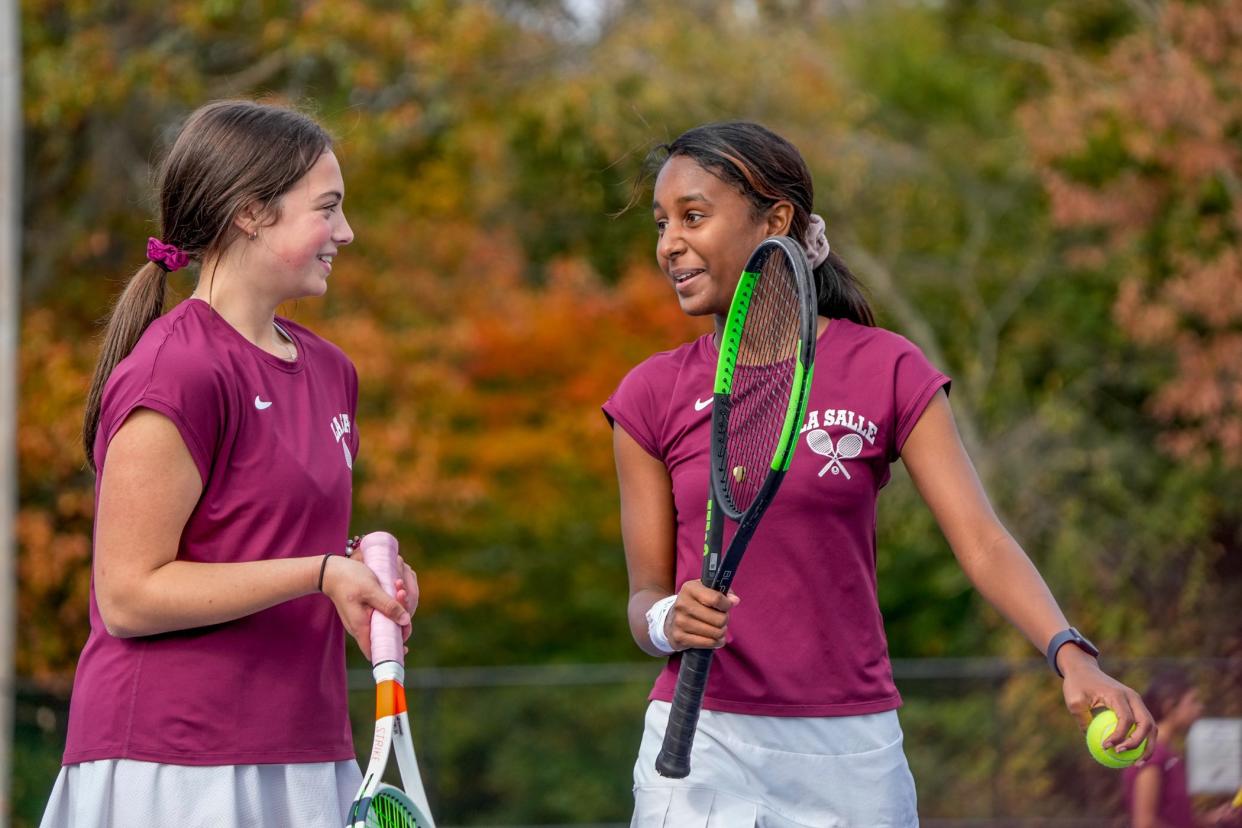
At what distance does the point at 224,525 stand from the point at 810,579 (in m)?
1.11

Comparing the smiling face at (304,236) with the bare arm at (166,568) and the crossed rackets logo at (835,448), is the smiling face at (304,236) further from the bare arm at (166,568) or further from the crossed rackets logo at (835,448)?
the crossed rackets logo at (835,448)

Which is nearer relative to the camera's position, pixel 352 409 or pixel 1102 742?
pixel 1102 742

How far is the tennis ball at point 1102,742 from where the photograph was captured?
9.59 ft

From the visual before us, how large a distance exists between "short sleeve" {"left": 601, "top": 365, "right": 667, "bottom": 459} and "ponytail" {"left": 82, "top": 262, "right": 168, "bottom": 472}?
92 cm

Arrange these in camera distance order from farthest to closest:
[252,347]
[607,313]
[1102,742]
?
1. [607,313]
2. [252,347]
3. [1102,742]

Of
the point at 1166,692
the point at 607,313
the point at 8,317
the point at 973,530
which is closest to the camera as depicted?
the point at 973,530

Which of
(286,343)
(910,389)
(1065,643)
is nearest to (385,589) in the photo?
(286,343)

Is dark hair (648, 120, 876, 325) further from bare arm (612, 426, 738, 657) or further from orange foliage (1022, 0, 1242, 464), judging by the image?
orange foliage (1022, 0, 1242, 464)

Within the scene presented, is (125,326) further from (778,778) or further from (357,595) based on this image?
(778,778)

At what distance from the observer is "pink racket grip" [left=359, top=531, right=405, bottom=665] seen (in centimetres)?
299

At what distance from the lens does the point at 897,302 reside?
16.1m

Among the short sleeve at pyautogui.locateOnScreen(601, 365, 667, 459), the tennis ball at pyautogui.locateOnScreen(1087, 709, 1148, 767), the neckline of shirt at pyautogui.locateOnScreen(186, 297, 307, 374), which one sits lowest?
the tennis ball at pyautogui.locateOnScreen(1087, 709, 1148, 767)

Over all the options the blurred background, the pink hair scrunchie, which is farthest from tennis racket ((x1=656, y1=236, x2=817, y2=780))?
the blurred background

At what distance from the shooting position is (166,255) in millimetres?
3281
